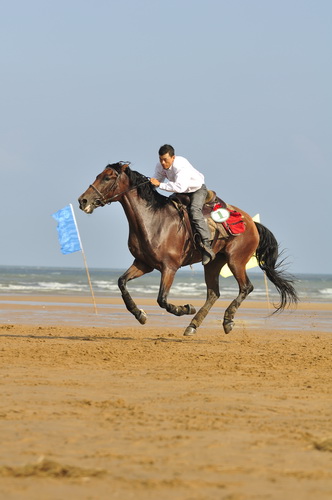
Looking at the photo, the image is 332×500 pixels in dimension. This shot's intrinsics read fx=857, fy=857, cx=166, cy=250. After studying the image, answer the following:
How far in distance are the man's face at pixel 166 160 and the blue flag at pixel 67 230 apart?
8886mm

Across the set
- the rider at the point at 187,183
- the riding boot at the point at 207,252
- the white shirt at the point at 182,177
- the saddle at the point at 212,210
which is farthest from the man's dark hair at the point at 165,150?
the riding boot at the point at 207,252

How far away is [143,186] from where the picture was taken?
12.2 metres

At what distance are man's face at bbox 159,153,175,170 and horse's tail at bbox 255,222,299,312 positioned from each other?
2.61 metres

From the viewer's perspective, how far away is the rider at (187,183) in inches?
472

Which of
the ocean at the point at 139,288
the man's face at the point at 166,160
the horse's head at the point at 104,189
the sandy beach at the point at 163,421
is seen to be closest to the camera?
the sandy beach at the point at 163,421

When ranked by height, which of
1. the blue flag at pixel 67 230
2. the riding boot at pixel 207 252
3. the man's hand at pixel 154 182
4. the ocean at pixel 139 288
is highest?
the man's hand at pixel 154 182

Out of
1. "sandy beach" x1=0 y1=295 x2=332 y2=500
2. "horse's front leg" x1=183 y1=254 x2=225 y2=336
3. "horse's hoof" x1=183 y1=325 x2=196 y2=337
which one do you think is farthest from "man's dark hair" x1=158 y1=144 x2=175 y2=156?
"horse's hoof" x1=183 y1=325 x2=196 y2=337

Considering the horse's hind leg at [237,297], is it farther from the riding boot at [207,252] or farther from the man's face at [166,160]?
the man's face at [166,160]

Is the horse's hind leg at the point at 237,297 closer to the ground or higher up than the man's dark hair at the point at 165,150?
closer to the ground

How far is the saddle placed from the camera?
1230cm

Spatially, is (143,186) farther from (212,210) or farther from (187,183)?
(212,210)

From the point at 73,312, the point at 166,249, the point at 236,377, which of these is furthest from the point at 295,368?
the point at 73,312

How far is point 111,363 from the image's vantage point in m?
9.61

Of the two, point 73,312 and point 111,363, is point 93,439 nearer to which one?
point 111,363
